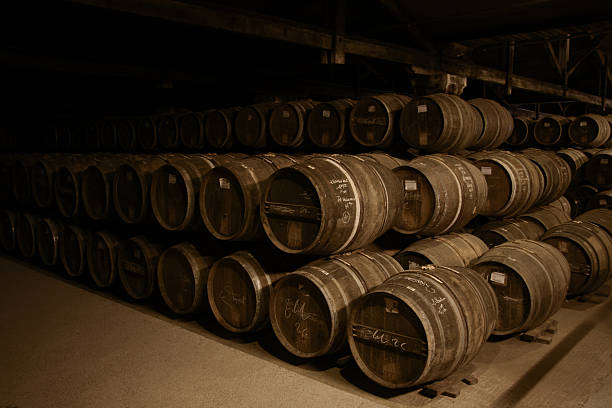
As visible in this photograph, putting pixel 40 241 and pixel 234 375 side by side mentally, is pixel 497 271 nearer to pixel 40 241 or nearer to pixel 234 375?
pixel 234 375

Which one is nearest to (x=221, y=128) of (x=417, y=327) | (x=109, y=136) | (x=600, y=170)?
(x=109, y=136)

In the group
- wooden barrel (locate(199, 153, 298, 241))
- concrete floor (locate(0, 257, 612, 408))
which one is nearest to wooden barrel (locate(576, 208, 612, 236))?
concrete floor (locate(0, 257, 612, 408))

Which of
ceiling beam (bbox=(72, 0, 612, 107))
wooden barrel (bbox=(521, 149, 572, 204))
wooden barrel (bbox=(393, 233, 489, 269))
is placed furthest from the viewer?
wooden barrel (bbox=(521, 149, 572, 204))

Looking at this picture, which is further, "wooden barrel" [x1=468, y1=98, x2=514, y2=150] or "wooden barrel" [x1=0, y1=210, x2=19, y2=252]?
"wooden barrel" [x1=0, y1=210, x2=19, y2=252]

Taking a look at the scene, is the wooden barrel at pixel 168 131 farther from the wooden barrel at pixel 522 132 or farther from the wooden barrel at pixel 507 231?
the wooden barrel at pixel 522 132

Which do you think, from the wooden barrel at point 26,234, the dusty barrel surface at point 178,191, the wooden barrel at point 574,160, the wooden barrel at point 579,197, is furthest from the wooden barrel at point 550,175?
the wooden barrel at point 26,234

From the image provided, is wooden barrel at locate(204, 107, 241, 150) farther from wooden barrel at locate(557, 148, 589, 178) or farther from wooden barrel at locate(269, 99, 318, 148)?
wooden barrel at locate(557, 148, 589, 178)

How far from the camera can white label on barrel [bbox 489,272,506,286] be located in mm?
4004

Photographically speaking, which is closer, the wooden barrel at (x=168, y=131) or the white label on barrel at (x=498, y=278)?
the white label on barrel at (x=498, y=278)

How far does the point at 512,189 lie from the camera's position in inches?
207

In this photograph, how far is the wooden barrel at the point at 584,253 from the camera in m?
5.10

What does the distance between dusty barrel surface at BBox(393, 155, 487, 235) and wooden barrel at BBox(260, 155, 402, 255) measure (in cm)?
63

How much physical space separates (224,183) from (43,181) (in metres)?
3.59

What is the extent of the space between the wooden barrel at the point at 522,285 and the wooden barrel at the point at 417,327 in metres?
0.78
